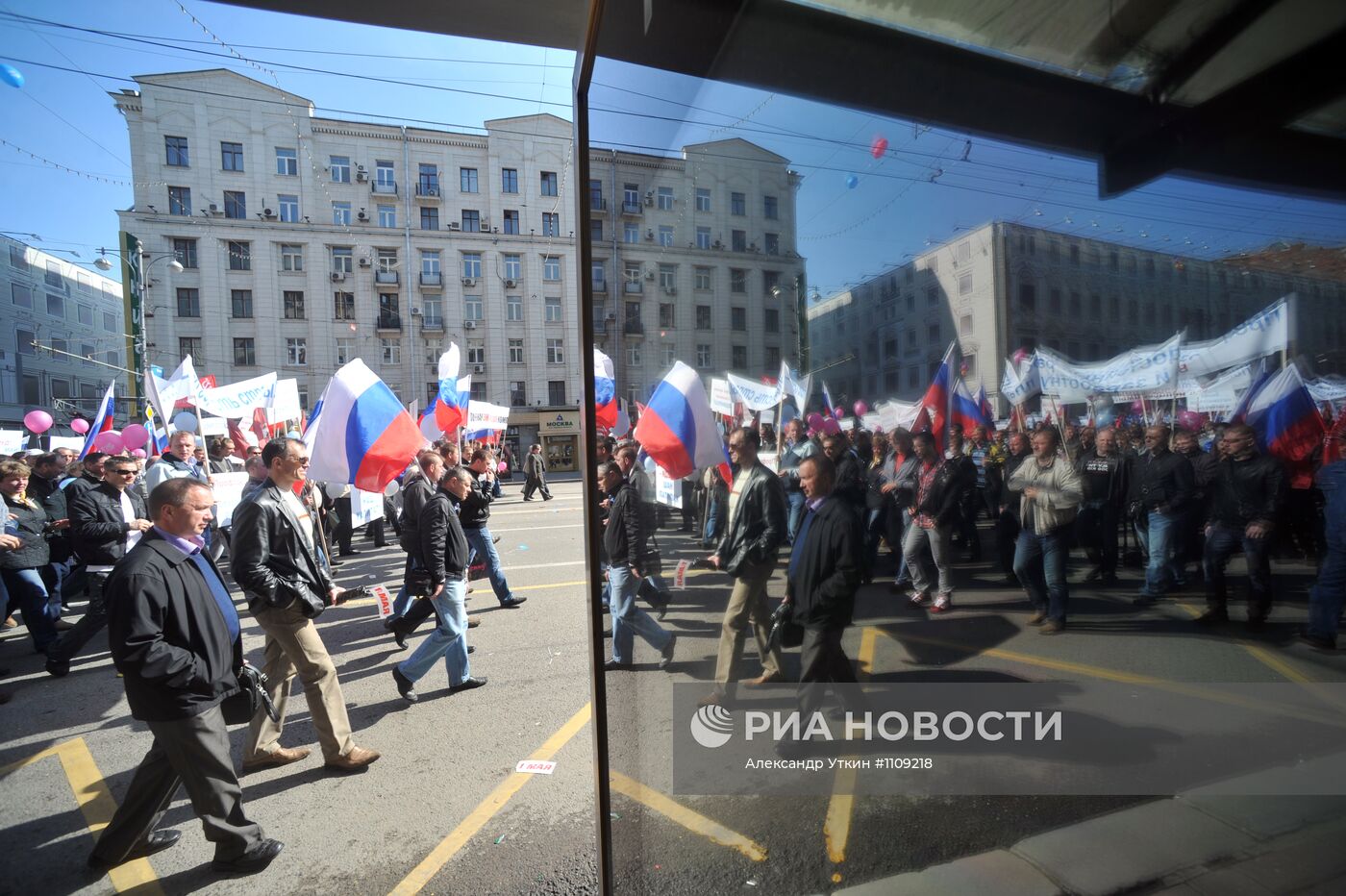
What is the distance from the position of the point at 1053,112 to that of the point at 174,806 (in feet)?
15.2

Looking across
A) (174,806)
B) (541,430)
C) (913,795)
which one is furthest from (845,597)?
(541,430)

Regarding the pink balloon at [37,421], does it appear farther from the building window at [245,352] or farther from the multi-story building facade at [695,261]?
the building window at [245,352]

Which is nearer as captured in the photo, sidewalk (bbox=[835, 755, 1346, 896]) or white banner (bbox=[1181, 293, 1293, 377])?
white banner (bbox=[1181, 293, 1293, 377])

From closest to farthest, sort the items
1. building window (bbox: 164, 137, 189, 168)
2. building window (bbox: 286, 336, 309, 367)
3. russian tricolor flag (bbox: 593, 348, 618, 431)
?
russian tricolor flag (bbox: 593, 348, 618, 431), building window (bbox: 164, 137, 189, 168), building window (bbox: 286, 336, 309, 367)

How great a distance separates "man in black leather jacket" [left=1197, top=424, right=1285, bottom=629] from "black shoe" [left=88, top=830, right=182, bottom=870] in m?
4.07

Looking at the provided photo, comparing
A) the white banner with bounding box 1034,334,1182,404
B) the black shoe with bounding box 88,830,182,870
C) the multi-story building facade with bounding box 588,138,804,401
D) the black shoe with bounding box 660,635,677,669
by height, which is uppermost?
the multi-story building facade with bounding box 588,138,804,401

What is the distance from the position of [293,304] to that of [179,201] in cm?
587

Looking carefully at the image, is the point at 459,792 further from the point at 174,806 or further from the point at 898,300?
the point at 898,300

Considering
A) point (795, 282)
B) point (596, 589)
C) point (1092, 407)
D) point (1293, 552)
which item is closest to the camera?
point (1293, 552)

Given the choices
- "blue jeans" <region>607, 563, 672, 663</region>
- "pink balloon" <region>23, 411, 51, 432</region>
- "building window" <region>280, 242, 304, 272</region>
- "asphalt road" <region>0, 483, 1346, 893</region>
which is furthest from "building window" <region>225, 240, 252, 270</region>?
"blue jeans" <region>607, 563, 672, 663</region>

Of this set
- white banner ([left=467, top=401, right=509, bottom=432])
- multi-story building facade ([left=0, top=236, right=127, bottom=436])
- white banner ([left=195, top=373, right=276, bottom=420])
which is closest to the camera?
white banner ([left=195, top=373, right=276, bottom=420])

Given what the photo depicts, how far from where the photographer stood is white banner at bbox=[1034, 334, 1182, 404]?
1025 mm

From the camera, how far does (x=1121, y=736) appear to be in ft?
3.82

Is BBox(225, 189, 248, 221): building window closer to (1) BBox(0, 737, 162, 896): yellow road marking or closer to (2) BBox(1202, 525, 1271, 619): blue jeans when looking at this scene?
(1) BBox(0, 737, 162, 896): yellow road marking
